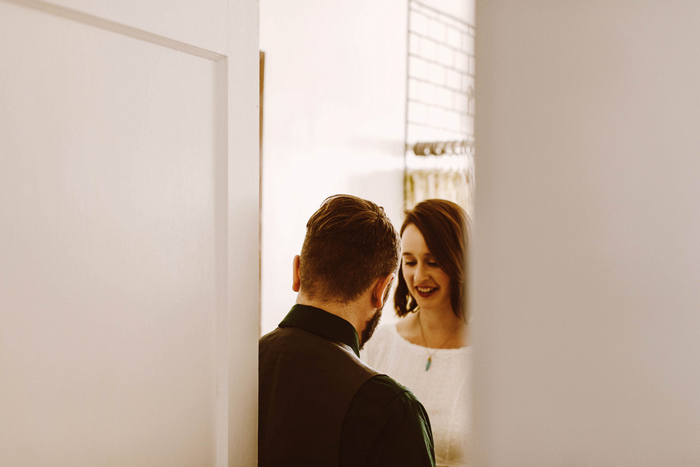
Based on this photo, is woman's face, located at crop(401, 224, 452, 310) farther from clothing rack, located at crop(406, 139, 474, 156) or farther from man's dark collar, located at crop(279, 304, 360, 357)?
clothing rack, located at crop(406, 139, 474, 156)

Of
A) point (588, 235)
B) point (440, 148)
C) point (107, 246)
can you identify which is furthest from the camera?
point (440, 148)

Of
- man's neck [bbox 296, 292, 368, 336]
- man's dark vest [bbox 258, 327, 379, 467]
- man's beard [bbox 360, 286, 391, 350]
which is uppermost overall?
man's neck [bbox 296, 292, 368, 336]

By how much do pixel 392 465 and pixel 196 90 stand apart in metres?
0.70

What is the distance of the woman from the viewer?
5.17 ft

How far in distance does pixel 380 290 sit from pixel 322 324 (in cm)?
15

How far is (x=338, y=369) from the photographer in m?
0.99

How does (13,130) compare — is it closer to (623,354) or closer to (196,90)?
(196,90)

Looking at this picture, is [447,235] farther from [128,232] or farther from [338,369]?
[128,232]

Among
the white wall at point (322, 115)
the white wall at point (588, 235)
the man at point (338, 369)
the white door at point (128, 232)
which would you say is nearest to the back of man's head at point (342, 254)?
the man at point (338, 369)

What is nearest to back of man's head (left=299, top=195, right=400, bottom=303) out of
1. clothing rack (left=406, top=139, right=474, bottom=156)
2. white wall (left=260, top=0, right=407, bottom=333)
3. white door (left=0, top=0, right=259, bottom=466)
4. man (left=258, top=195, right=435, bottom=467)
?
man (left=258, top=195, right=435, bottom=467)

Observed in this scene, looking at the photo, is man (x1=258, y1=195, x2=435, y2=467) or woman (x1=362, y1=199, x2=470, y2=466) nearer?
man (x1=258, y1=195, x2=435, y2=467)

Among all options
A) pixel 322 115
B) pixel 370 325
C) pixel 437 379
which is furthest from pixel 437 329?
pixel 322 115

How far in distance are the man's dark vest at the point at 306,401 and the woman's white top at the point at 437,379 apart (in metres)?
0.61

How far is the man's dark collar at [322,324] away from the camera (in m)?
1.05
